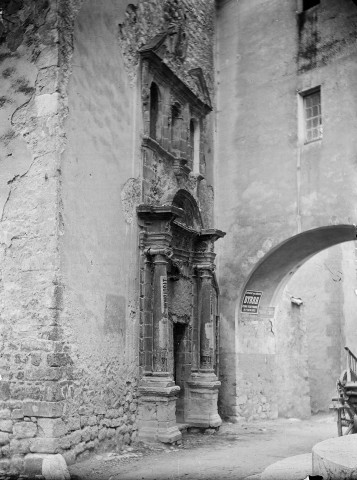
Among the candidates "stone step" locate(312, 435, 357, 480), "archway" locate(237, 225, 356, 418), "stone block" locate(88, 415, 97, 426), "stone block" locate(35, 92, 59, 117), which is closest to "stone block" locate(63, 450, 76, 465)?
"stone block" locate(88, 415, 97, 426)

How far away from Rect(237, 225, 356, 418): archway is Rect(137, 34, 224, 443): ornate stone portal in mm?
1202

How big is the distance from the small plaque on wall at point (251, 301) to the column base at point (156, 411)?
11.4 ft

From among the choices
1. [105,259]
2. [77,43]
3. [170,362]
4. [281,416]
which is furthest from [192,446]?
[77,43]


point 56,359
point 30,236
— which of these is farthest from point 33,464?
point 30,236

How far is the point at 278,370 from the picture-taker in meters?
14.0

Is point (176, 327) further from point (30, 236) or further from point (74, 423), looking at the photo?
point (30, 236)

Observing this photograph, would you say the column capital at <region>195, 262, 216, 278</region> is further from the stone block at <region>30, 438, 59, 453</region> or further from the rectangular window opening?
the rectangular window opening

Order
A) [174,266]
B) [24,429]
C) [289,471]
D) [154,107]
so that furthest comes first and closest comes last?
[154,107], [174,266], [24,429], [289,471]

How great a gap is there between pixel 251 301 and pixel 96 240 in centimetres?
483

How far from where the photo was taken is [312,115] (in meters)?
11.8

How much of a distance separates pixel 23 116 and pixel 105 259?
2.14 m

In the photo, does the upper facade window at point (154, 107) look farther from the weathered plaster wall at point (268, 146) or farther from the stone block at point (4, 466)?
the stone block at point (4, 466)

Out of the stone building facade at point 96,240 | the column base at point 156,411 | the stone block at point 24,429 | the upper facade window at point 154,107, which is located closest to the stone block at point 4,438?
the stone building facade at point 96,240

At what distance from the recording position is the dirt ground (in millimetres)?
7379
